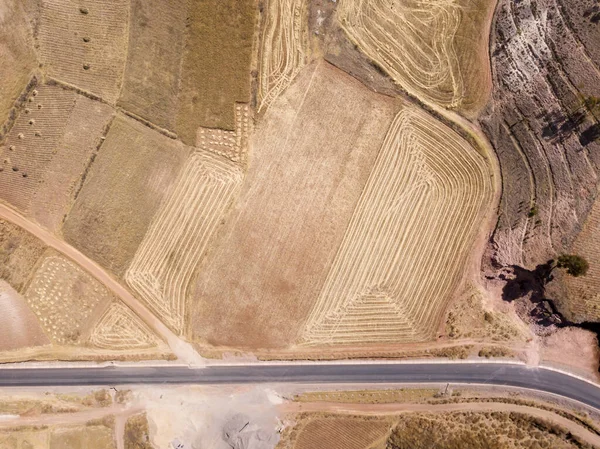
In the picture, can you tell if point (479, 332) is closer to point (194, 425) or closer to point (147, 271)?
point (194, 425)

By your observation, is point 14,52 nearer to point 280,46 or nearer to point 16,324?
point 280,46

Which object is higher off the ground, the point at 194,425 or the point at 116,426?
the point at 194,425

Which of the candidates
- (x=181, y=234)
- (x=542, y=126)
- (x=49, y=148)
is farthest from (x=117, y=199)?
(x=542, y=126)

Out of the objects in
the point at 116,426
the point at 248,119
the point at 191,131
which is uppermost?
the point at 248,119

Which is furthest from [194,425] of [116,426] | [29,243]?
[29,243]

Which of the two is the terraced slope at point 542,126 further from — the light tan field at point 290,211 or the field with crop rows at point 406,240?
the light tan field at point 290,211

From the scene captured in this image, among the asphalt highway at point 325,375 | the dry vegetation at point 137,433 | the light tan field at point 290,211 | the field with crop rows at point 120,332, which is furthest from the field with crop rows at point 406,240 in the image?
the dry vegetation at point 137,433

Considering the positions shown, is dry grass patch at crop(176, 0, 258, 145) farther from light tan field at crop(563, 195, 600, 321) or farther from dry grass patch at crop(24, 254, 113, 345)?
light tan field at crop(563, 195, 600, 321)
